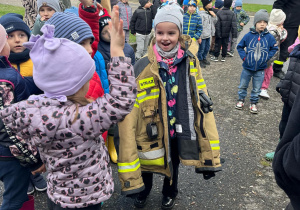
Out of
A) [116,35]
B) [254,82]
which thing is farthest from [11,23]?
[254,82]

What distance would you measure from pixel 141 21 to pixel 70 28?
6017mm

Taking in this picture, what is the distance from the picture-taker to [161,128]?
241cm

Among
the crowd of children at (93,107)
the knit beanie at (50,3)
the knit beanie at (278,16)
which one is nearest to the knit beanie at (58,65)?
the crowd of children at (93,107)

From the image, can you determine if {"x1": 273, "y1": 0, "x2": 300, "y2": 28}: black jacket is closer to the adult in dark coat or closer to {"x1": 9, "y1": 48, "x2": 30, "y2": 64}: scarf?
the adult in dark coat

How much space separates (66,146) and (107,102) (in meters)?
0.37

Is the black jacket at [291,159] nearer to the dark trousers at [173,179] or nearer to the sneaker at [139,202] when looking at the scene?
the dark trousers at [173,179]

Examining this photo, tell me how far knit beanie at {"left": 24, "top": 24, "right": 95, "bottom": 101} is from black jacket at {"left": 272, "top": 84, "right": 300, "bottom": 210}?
105 cm

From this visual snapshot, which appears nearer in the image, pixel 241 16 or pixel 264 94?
pixel 264 94

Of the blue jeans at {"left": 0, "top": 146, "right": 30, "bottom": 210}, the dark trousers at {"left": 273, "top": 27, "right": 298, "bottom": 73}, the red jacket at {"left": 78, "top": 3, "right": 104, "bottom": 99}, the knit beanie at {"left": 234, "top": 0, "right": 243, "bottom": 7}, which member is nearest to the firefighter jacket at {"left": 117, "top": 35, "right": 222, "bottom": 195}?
the red jacket at {"left": 78, "top": 3, "right": 104, "bottom": 99}

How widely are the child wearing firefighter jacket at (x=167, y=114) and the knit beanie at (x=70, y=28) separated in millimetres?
532

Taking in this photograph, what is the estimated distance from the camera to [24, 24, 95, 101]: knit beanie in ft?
4.61

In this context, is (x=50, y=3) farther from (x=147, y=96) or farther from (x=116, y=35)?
(x=116, y=35)

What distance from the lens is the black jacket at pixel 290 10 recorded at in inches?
248

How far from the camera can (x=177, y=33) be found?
7.92 ft
